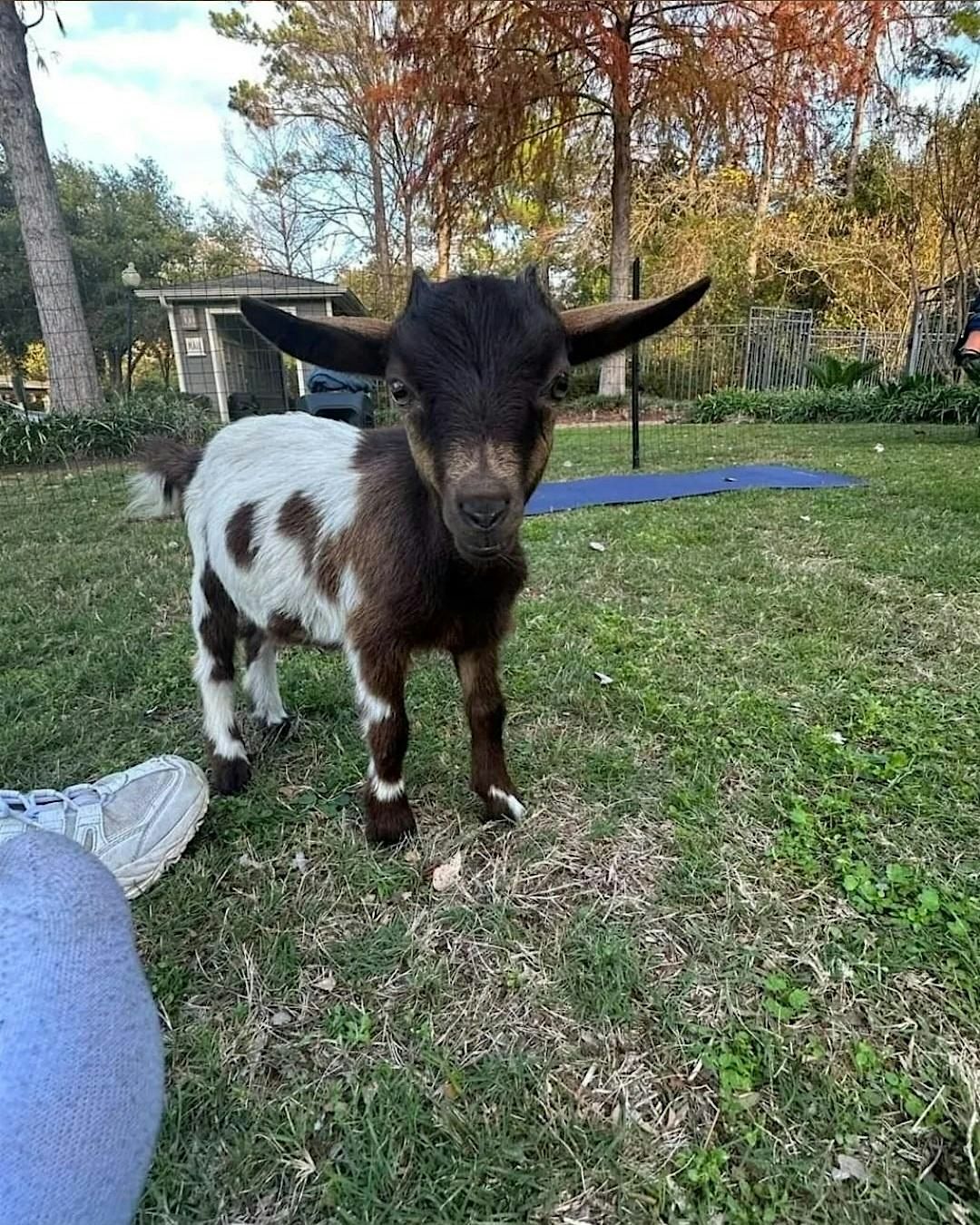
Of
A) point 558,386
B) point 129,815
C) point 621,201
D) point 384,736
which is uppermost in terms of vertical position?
point 621,201

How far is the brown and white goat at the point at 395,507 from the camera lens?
141 centimetres

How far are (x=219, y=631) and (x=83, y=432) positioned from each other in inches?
291

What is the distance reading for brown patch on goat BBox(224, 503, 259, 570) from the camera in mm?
1958

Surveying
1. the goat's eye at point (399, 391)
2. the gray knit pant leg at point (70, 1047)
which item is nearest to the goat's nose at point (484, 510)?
the goat's eye at point (399, 391)

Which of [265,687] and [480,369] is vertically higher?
[480,369]

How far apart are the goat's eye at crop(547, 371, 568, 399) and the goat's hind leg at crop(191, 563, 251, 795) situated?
3.86 ft

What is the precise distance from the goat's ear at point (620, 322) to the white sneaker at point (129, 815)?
1.45m

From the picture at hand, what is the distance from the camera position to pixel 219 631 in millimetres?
2150

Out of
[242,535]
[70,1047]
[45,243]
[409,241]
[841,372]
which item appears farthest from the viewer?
[409,241]

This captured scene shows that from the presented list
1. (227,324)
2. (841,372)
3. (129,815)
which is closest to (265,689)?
(129,815)

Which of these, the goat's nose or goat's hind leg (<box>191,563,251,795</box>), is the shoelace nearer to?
goat's hind leg (<box>191,563,251,795</box>)

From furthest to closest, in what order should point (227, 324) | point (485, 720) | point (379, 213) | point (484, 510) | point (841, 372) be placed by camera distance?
point (379, 213) → point (227, 324) → point (841, 372) → point (485, 720) → point (484, 510)

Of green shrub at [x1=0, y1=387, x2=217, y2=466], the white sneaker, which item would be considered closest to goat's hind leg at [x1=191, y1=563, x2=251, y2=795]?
the white sneaker

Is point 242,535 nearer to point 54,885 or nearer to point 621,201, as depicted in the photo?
point 54,885
